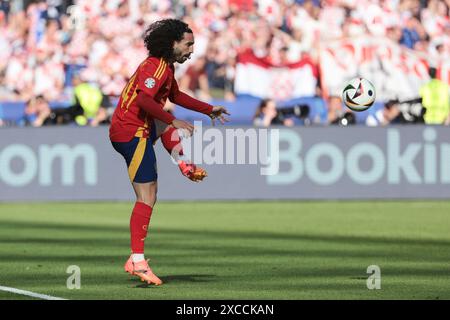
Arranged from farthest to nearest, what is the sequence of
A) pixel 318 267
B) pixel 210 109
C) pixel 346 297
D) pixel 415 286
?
pixel 318 267, pixel 210 109, pixel 415 286, pixel 346 297

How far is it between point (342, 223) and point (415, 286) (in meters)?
7.71

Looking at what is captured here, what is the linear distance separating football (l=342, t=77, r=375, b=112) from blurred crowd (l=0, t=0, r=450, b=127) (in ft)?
33.1

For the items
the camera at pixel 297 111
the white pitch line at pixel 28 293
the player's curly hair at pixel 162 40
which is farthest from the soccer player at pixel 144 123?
the camera at pixel 297 111

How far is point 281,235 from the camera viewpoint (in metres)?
16.2

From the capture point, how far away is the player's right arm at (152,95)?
34.0 ft

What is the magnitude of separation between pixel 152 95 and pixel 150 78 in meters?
0.15

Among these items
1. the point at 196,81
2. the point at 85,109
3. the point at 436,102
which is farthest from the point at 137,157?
the point at 196,81

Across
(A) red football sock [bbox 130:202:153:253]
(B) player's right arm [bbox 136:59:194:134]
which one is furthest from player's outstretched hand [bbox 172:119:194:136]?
(A) red football sock [bbox 130:202:153:253]

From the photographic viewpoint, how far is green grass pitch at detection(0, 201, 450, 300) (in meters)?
10.3

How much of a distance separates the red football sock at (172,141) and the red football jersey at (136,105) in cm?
34

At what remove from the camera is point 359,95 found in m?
14.6

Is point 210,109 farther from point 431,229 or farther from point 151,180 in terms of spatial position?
point 431,229

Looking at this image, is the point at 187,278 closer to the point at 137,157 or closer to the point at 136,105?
the point at 137,157

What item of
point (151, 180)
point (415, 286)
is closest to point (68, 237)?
point (151, 180)
